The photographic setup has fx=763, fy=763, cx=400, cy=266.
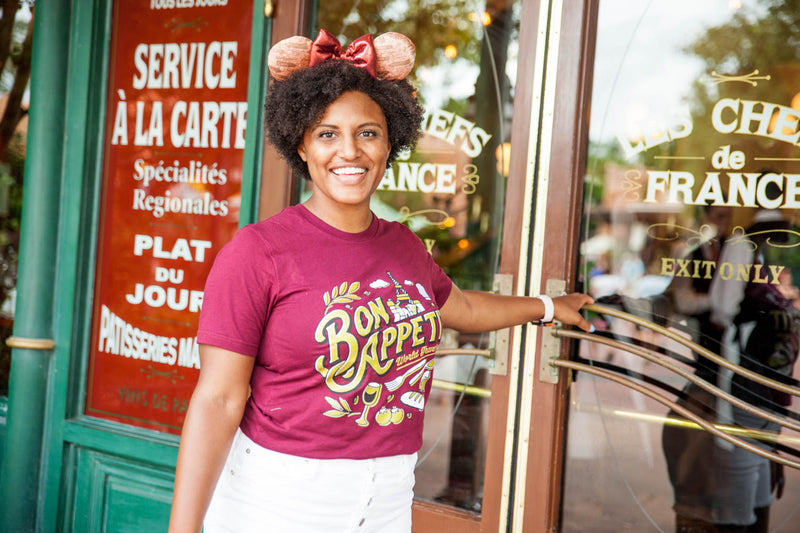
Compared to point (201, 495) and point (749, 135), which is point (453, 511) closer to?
point (201, 495)

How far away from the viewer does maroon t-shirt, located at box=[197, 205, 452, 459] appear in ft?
5.24

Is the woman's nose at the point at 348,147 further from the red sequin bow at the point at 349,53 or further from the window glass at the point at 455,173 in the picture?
the window glass at the point at 455,173

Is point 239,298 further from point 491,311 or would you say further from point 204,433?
point 491,311

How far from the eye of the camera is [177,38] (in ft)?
10.3

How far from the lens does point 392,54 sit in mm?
1863

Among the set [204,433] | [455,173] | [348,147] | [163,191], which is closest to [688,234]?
[455,173]

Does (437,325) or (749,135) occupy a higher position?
(749,135)

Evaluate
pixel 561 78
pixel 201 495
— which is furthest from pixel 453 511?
pixel 561 78

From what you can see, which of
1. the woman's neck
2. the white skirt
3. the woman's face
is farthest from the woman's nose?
the white skirt

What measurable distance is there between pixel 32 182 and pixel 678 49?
2679mm

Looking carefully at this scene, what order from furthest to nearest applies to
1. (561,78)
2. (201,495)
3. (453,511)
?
(453,511), (561,78), (201,495)

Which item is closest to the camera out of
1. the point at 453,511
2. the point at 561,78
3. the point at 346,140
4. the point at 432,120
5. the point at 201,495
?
the point at 201,495

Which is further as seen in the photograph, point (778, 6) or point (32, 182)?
point (32, 182)

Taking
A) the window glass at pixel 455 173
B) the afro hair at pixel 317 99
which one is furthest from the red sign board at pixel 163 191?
the afro hair at pixel 317 99
